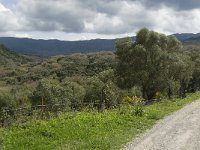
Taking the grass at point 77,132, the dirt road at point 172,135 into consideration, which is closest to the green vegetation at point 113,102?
the grass at point 77,132

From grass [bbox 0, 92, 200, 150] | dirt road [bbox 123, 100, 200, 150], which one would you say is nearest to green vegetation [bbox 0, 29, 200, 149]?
grass [bbox 0, 92, 200, 150]

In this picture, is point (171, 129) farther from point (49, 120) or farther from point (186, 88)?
point (186, 88)

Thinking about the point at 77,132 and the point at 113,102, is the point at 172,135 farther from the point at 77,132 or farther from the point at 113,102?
the point at 113,102

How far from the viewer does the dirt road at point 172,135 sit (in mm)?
18109

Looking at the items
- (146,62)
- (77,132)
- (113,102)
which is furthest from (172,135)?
(146,62)

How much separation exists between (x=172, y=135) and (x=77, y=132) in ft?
15.1

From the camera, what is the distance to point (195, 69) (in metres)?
89.6

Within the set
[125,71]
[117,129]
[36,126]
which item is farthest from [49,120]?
[125,71]

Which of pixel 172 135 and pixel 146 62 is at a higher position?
pixel 146 62

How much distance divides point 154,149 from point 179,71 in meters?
51.0

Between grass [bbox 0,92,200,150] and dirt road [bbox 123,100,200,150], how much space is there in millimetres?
707

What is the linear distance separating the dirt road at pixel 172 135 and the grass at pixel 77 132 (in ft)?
2.32

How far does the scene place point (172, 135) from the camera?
21.0 m

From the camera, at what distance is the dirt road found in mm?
18109
